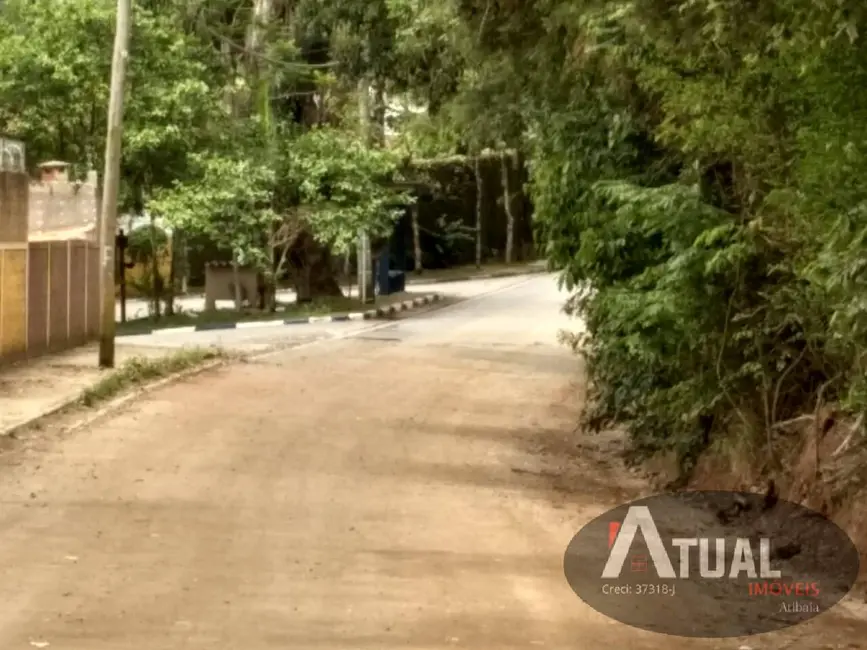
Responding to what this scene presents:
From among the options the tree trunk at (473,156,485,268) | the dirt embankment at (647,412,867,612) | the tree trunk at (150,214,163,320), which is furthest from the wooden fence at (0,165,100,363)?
the tree trunk at (473,156,485,268)

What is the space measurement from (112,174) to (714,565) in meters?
11.2

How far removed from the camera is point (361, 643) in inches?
259

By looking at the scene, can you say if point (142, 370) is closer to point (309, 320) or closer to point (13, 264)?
point (13, 264)

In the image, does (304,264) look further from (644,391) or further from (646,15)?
(646,15)

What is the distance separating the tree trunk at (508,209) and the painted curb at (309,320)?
13.0m

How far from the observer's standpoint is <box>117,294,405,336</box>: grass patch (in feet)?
93.1

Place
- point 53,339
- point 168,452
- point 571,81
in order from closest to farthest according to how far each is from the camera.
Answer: point 168,452
point 571,81
point 53,339

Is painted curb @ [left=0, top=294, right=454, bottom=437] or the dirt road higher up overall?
painted curb @ [left=0, top=294, right=454, bottom=437]

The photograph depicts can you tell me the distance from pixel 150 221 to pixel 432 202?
2170 centimetres

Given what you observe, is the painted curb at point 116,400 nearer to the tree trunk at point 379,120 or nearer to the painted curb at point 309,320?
the painted curb at point 309,320

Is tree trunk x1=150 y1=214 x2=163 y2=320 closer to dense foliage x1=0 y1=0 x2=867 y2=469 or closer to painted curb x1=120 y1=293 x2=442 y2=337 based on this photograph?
painted curb x1=120 y1=293 x2=442 y2=337

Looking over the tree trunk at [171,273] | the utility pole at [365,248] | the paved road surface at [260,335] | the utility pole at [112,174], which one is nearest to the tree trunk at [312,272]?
the utility pole at [365,248]

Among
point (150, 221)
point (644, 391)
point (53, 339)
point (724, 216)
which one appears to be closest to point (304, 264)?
point (150, 221)

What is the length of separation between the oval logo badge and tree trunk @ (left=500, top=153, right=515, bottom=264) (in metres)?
37.6
